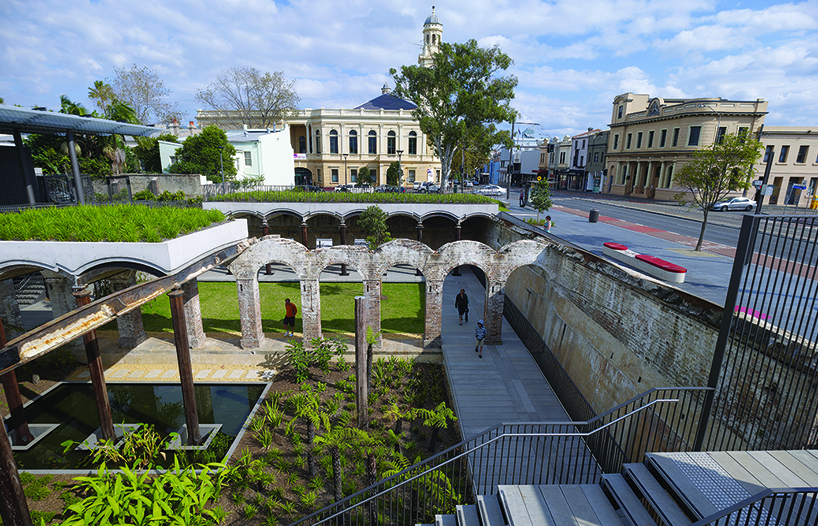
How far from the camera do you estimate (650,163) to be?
1751 inches

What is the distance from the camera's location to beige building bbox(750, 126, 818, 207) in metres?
38.3

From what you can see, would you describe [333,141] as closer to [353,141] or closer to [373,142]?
[353,141]

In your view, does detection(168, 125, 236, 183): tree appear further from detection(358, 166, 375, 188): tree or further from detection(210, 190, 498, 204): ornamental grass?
detection(358, 166, 375, 188): tree

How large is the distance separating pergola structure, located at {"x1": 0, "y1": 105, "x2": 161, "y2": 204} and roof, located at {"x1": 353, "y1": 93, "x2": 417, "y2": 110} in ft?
145

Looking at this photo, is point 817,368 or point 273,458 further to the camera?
point 273,458

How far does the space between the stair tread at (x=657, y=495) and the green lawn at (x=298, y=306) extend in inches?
443

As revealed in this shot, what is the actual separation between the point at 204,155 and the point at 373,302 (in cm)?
2543

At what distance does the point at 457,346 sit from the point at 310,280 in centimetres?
590

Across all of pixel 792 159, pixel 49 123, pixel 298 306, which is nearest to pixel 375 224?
pixel 298 306

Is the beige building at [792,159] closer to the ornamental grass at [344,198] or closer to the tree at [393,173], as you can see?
the ornamental grass at [344,198]

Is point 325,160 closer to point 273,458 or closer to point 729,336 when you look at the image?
point 273,458

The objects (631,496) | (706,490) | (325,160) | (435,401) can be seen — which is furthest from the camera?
(325,160)

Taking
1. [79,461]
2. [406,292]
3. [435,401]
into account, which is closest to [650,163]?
[406,292]

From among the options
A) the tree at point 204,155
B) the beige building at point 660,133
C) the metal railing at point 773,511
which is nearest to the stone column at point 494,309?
the metal railing at point 773,511
